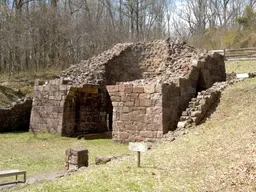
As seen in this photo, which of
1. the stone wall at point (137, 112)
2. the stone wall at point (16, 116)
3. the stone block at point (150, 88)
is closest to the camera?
the stone wall at point (137, 112)

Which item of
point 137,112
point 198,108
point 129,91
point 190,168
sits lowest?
point 190,168

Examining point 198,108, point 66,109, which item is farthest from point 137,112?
point 66,109

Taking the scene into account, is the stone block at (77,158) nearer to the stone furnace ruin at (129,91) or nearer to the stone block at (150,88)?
the stone furnace ruin at (129,91)

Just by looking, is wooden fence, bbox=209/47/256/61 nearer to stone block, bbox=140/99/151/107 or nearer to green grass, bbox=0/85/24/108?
green grass, bbox=0/85/24/108

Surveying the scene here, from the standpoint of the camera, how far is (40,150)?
1366 centimetres

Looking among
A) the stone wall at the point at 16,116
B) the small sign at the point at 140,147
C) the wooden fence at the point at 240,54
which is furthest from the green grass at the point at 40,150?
the wooden fence at the point at 240,54

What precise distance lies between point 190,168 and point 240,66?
21.5 metres

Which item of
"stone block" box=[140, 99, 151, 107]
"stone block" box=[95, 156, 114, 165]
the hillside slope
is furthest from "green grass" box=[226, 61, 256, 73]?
"stone block" box=[95, 156, 114, 165]

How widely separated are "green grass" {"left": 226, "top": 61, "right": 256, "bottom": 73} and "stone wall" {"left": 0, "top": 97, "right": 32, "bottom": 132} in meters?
14.4

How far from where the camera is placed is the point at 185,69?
1609 cm

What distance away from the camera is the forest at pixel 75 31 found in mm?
29547

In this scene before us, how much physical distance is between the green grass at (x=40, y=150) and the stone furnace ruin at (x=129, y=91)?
2.80 ft

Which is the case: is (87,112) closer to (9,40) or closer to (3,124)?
(3,124)

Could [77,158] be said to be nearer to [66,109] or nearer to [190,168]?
[190,168]
